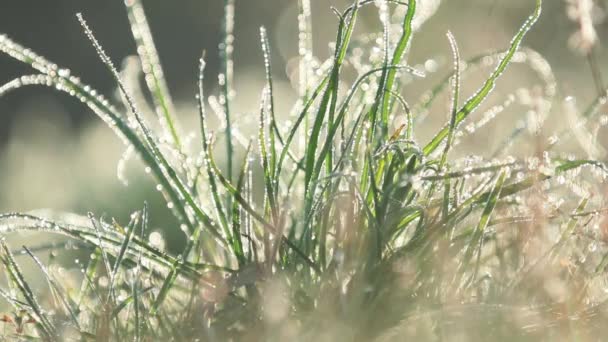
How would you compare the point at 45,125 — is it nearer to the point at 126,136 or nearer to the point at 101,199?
the point at 101,199

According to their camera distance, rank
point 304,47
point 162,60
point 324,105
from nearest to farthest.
Result: point 324,105, point 304,47, point 162,60

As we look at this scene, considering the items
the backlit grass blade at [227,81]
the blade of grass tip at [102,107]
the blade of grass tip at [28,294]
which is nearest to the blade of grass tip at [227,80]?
the backlit grass blade at [227,81]

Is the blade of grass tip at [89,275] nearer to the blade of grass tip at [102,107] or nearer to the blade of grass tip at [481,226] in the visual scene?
the blade of grass tip at [102,107]

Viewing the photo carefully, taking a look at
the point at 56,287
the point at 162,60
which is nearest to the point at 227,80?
the point at 56,287

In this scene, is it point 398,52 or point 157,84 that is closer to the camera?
point 398,52

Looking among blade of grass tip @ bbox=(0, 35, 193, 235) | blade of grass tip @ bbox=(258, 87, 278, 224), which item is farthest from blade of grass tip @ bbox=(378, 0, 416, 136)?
blade of grass tip @ bbox=(0, 35, 193, 235)

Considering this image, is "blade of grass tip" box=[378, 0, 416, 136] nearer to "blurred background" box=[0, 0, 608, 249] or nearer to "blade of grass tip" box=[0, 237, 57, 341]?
"blurred background" box=[0, 0, 608, 249]

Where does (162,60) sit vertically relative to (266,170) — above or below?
above

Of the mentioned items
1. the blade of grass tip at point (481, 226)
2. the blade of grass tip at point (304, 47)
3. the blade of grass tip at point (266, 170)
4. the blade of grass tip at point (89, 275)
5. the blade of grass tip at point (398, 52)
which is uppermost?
the blade of grass tip at point (304, 47)

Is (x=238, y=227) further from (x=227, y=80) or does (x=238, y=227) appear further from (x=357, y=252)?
(x=227, y=80)
